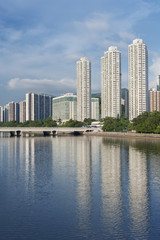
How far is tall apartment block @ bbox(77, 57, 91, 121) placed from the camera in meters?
170

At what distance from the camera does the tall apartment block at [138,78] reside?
451ft

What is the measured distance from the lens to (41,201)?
69.2ft

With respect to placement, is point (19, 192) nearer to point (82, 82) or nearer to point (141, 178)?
point (141, 178)

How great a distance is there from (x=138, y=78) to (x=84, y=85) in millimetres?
41538

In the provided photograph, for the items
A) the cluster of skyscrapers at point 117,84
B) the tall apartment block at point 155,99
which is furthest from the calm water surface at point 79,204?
the tall apartment block at point 155,99

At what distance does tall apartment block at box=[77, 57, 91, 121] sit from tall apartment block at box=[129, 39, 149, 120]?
116ft

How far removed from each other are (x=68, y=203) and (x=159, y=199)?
7.15 meters

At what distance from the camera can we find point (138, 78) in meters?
138

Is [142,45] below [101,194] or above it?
above

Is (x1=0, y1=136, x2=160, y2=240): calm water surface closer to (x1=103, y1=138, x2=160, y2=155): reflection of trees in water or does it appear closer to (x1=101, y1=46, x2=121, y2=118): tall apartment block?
(x1=103, y1=138, x2=160, y2=155): reflection of trees in water

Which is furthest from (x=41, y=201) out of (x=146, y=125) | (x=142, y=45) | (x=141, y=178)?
(x=142, y=45)

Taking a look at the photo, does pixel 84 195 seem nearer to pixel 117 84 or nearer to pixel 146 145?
pixel 146 145

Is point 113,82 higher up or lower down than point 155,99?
higher up

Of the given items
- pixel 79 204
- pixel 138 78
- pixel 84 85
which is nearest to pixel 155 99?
pixel 138 78
